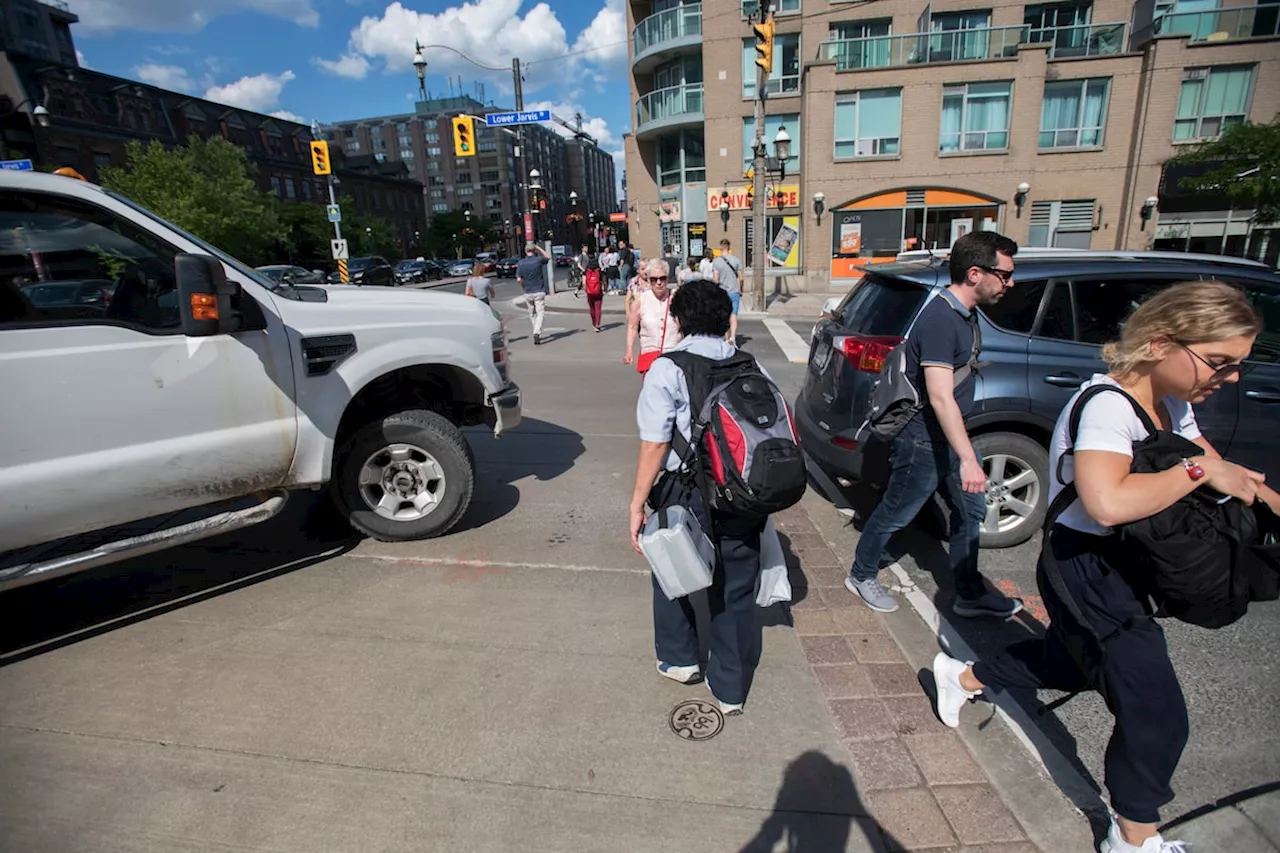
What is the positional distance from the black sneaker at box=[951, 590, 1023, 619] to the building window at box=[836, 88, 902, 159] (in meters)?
26.5

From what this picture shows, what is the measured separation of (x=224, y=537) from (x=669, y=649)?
3483mm

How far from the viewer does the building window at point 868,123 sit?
2597 cm

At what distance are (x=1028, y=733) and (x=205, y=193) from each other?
38877 millimetres

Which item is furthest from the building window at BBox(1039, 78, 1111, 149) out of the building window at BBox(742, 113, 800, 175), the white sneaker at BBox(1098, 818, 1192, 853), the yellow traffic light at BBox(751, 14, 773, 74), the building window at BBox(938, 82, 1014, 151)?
the white sneaker at BBox(1098, 818, 1192, 853)

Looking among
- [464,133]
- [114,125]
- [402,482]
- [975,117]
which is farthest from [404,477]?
[114,125]

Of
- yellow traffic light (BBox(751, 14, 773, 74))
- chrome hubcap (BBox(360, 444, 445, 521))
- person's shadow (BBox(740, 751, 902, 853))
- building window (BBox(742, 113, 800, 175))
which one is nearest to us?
person's shadow (BBox(740, 751, 902, 853))

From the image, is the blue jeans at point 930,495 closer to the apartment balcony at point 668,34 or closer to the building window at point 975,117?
the building window at point 975,117

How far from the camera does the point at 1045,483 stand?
13.8ft

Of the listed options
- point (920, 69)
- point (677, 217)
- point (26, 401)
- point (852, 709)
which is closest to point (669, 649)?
point (852, 709)

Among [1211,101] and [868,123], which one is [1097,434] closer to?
[868,123]

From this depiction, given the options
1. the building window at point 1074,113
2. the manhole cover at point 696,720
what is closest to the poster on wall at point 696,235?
the building window at point 1074,113

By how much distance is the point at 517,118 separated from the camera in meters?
18.6

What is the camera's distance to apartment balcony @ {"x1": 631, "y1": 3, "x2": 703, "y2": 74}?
29984 mm

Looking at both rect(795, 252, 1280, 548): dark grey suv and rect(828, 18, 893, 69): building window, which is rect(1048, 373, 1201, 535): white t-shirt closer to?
rect(795, 252, 1280, 548): dark grey suv
